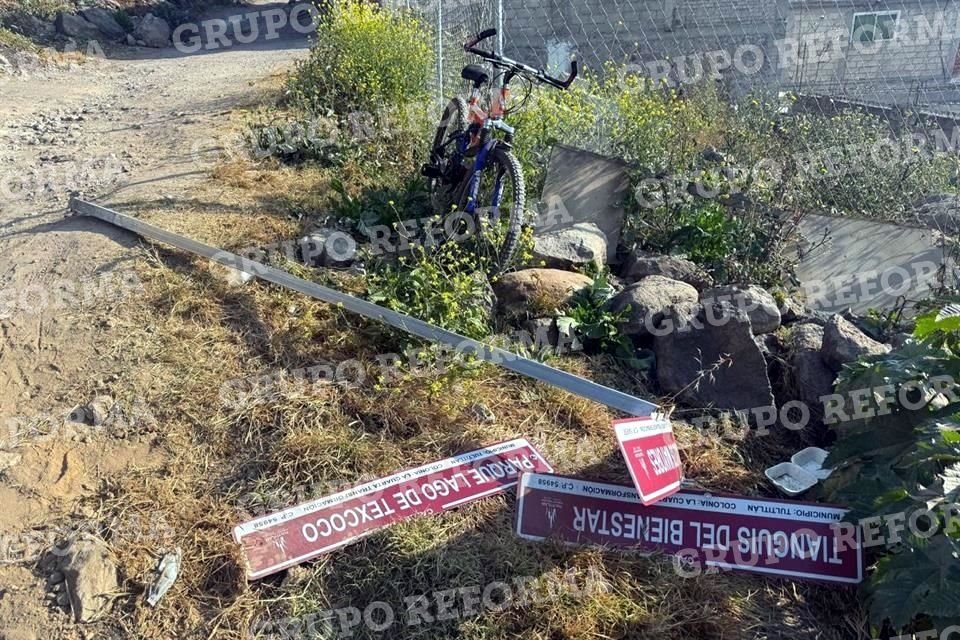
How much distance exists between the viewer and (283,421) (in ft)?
9.93

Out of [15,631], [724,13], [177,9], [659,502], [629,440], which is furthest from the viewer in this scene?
[177,9]

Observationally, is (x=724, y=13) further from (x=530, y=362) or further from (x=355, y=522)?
(x=355, y=522)

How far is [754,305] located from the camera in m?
3.48

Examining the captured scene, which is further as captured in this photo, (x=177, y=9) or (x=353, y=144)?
(x=177, y=9)

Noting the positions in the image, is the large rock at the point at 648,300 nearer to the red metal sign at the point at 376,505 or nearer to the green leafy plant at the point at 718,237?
the green leafy plant at the point at 718,237

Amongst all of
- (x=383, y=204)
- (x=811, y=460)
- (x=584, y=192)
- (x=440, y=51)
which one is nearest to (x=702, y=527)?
(x=811, y=460)

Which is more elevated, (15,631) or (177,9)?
(177,9)

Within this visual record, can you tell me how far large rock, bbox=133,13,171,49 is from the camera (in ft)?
43.9

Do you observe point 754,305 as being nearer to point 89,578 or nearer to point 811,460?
point 811,460

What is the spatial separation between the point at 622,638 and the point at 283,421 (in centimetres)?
163

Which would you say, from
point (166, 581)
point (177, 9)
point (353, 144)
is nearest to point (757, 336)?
point (166, 581)

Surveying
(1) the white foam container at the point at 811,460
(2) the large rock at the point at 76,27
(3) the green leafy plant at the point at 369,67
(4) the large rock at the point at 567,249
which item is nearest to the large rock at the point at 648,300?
(4) the large rock at the point at 567,249

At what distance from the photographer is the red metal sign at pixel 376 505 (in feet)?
8.00

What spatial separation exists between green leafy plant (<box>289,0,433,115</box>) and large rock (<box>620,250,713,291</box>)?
325cm
